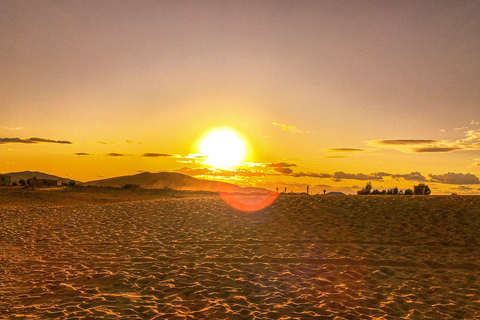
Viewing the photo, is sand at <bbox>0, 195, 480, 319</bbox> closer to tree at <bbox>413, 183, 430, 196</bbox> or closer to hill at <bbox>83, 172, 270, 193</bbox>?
tree at <bbox>413, 183, 430, 196</bbox>

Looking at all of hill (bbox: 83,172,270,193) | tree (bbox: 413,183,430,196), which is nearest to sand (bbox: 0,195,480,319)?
tree (bbox: 413,183,430,196)

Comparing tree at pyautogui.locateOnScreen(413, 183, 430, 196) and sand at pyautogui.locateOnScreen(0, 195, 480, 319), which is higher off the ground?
tree at pyautogui.locateOnScreen(413, 183, 430, 196)

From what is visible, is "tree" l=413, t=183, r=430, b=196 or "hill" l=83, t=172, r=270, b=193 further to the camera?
"hill" l=83, t=172, r=270, b=193

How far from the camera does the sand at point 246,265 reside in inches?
270

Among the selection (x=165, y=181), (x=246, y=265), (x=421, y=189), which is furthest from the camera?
(x=165, y=181)

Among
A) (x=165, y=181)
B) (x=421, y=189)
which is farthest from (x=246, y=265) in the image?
(x=165, y=181)

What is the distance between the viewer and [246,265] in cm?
979

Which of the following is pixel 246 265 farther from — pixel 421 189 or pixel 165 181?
pixel 165 181

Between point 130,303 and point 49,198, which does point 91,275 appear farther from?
point 49,198

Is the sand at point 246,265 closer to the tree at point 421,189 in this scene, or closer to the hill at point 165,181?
the tree at point 421,189

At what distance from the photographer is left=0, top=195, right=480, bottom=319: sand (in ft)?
22.5

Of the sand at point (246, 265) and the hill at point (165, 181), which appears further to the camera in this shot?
the hill at point (165, 181)

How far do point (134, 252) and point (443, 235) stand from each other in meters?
12.8

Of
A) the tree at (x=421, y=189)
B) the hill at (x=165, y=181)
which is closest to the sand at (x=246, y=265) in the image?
the tree at (x=421, y=189)
